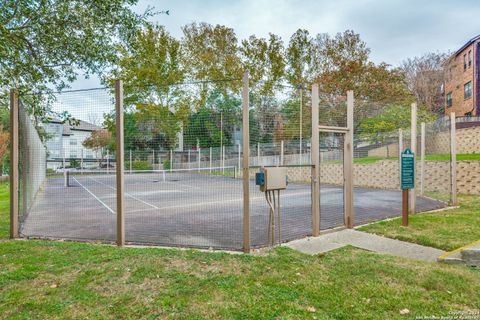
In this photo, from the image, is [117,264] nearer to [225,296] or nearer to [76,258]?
[76,258]

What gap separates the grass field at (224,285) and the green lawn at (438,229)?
116cm

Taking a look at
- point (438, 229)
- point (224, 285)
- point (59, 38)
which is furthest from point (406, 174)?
point (59, 38)

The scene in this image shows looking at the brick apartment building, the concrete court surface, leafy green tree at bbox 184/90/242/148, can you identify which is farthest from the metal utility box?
the brick apartment building

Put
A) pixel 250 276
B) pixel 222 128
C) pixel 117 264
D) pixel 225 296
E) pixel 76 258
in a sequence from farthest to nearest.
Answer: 1. pixel 222 128
2. pixel 76 258
3. pixel 117 264
4. pixel 250 276
5. pixel 225 296

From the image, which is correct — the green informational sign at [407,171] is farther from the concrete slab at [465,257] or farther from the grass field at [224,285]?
the grass field at [224,285]

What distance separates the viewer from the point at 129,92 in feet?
17.7

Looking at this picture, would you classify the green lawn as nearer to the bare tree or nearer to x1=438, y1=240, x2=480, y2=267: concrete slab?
x1=438, y1=240, x2=480, y2=267: concrete slab

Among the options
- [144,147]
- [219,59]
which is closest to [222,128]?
[144,147]

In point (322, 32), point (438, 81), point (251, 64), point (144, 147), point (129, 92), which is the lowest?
point (144, 147)

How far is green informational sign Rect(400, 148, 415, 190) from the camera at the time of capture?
579 centimetres

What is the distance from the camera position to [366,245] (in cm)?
446

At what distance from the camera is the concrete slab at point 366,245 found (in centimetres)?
402

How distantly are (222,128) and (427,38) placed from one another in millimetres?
26143

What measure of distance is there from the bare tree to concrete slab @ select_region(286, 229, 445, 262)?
81.2 ft
